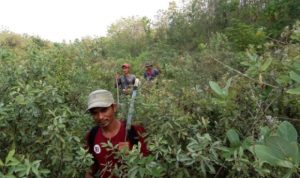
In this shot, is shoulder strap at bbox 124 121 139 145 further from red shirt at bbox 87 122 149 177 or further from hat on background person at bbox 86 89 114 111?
hat on background person at bbox 86 89 114 111

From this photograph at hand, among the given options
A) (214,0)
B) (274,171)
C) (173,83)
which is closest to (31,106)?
(274,171)

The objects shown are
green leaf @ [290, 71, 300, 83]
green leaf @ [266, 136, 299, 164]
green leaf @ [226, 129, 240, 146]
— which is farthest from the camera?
green leaf @ [226, 129, 240, 146]

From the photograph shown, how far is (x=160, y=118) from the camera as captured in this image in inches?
103

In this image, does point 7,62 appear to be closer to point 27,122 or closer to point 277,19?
point 27,122

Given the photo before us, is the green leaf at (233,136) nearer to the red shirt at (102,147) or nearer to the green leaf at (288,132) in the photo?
the green leaf at (288,132)

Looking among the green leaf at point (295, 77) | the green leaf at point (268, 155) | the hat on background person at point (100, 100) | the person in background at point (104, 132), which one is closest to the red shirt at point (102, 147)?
the person in background at point (104, 132)

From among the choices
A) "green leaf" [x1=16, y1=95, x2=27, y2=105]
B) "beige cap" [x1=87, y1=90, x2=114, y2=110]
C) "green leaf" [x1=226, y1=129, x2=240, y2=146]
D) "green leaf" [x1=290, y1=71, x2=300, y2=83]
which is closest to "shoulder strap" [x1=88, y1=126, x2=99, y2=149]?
"beige cap" [x1=87, y1=90, x2=114, y2=110]

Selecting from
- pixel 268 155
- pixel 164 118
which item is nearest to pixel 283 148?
pixel 268 155

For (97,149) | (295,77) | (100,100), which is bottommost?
(97,149)

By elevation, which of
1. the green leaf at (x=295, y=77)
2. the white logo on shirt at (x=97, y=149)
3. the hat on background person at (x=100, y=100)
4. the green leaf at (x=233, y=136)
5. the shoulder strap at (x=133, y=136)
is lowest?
the white logo on shirt at (x=97, y=149)

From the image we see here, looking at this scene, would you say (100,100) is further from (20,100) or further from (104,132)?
(20,100)

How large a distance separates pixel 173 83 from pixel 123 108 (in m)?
0.85

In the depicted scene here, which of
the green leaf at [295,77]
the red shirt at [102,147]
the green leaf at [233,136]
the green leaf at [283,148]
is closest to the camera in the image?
the green leaf at [283,148]

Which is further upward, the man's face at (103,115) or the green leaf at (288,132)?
the green leaf at (288,132)
